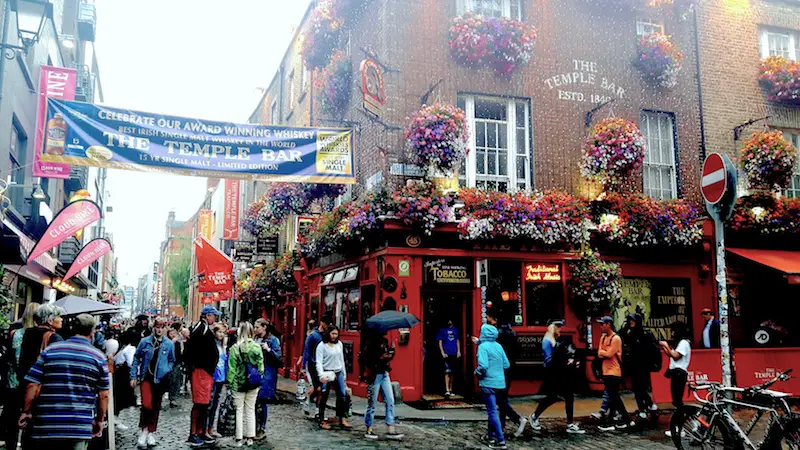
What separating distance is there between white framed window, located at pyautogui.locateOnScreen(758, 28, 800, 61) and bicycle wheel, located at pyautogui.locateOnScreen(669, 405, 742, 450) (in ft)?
46.3

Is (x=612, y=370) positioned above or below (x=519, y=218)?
below

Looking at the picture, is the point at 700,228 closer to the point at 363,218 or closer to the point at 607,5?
the point at 607,5

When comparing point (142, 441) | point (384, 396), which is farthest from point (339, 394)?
point (142, 441)

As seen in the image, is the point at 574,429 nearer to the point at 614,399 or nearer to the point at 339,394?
the point at 614,399

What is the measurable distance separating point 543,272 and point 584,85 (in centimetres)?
509

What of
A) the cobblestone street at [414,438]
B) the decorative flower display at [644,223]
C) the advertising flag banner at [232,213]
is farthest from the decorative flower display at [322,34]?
the advertising flag banner at [232,213]

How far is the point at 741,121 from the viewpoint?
17.8 metres

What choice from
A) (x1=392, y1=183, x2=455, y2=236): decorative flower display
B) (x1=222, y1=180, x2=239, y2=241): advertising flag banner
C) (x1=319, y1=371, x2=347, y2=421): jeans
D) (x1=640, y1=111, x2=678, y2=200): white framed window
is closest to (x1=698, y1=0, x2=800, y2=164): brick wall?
(x1=640, y1=111, x2=678, y2=200): white framed window

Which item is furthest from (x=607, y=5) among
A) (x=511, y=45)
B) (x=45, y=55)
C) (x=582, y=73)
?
(x=45, y=55)

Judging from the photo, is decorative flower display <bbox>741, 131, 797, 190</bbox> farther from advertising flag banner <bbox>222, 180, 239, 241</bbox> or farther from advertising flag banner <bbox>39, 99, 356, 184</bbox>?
advertising flag banner <bbox>222, 180, 239, 241</bbox>

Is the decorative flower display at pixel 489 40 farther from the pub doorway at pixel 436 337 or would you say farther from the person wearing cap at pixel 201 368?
the person wearing cap at pixel 201 368

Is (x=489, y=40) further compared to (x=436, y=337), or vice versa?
(x=489, y=40)

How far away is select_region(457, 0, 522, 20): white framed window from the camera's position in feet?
52.9

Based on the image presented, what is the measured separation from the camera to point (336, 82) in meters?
17.6
